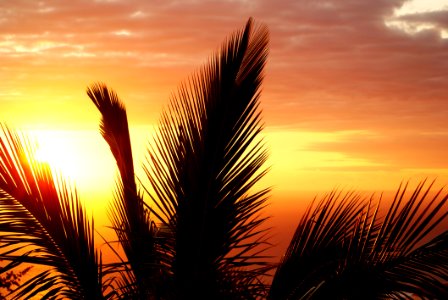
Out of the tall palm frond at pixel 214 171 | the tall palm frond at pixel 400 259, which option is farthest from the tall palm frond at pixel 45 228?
the tall palm frond at pixel 400 259

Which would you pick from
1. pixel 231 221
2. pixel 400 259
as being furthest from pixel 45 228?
pixel 400 259

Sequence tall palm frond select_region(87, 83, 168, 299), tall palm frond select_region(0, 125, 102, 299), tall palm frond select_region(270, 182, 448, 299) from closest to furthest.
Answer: tall palm frond select_region(270, 182, 448, 299) → tall palm frond select_region(0, 125, 102, 299) → tall palm frond select_region(87, 83, 168, 299)

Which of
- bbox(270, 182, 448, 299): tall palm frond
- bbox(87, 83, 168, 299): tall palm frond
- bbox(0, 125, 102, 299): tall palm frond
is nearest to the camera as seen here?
bbox(270, 182, 448, 299): tall palm frond

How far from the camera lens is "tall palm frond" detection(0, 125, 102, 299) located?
3906 mm

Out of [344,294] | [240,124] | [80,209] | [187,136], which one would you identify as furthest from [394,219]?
[80,209]

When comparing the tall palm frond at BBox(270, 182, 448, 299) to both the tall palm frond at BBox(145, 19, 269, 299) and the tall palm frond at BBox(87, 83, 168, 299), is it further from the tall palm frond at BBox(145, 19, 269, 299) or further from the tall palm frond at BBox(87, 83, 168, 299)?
the tall palm frond at BBox(87, 83, 168, 299)

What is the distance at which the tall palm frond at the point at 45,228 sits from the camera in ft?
12.8

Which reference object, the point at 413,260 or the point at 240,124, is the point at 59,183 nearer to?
the point at 240,124

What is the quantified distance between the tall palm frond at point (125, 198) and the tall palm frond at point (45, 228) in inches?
14.6

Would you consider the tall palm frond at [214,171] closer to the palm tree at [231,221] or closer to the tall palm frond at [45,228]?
the palm tree at [231,221]

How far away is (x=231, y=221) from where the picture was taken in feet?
11.1

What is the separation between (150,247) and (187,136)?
5.38ft

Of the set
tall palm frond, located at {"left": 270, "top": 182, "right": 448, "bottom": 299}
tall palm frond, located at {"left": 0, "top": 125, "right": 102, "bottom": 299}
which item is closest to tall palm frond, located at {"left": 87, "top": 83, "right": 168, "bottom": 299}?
tall palm frond, located at {"left": 0, "top": 125, "right": 102, "bottom": 299}

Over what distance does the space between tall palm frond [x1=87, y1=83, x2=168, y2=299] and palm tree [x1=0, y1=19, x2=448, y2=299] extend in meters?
0.70
